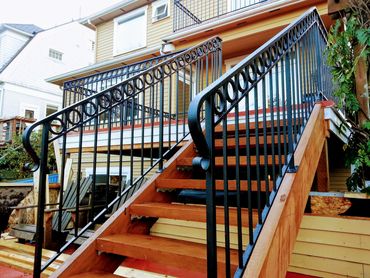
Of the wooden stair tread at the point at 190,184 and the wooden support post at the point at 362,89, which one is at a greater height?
the wooden support post at the point at 362,89

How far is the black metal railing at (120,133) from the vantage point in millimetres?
1920

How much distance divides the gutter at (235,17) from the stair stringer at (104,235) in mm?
4145

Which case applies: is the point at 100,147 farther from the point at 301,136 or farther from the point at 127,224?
the point at 301,136

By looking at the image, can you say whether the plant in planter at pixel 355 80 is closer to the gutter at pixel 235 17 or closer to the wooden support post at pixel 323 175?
the wooden support post at pixel 323 175

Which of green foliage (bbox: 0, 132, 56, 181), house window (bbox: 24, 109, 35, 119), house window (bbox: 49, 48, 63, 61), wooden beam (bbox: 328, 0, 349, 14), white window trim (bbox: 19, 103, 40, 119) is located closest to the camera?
wooden beam (bbox: 328, 0, 349, 14)

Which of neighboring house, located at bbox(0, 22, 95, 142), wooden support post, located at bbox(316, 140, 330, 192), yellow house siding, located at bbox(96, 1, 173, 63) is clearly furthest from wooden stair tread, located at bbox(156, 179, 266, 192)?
neighboring house, located at bbox(0, 22, 95, 142)

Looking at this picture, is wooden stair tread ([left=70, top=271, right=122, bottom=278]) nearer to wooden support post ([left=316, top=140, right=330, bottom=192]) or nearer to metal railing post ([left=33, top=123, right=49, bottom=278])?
metal railing post ([left=33, top=123, right=49, bottom=278])

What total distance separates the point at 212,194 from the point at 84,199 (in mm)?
4843

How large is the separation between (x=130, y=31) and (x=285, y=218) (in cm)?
989

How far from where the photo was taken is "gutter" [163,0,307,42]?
5.19m

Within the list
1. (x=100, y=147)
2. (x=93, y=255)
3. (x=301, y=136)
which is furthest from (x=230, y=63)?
(x=93, y=255)

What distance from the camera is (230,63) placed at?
6.84 metres

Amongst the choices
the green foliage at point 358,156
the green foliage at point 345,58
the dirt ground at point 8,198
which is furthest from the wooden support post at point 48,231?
the green foliage at point 345,58

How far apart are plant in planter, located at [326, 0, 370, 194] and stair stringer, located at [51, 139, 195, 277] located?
1.69m
